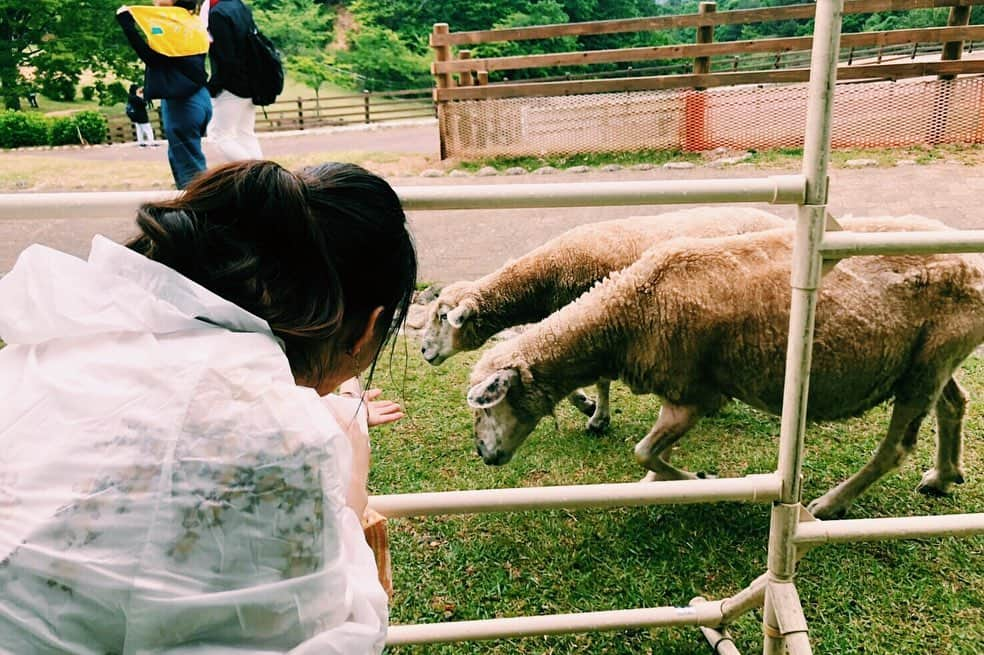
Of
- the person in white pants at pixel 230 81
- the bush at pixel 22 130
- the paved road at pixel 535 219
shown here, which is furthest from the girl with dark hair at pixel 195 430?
the bush at pixel 22 130

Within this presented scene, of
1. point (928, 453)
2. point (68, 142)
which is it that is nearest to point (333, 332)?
point (928, 453)

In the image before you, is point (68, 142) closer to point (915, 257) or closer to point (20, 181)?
point (20, 181)

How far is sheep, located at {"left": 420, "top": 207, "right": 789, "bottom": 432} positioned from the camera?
436 centimetres

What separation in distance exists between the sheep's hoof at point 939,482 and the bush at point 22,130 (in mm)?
23676

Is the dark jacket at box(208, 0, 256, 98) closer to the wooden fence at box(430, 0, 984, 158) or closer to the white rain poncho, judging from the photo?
the white rain poncho

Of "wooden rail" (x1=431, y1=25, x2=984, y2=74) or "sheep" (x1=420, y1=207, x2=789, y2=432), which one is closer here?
"sheep" (x1=420, y1=207, x2=789, y2=432)

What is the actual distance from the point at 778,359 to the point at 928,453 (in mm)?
1349

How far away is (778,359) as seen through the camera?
327 cm

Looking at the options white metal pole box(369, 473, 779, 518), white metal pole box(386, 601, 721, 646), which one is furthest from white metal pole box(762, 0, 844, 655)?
white metal pole box(386, 601, 721, 646)

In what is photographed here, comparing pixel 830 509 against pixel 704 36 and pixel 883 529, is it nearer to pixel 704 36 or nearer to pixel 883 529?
pixel 883 529

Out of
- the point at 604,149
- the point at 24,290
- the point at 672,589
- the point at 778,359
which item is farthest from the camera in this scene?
the point at 604,149

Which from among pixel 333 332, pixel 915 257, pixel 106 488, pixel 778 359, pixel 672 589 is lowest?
pixel 672 589

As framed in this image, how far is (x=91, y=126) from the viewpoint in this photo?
22625 millimetres

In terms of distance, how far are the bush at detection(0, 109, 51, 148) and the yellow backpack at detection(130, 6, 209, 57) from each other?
19.5 metres
